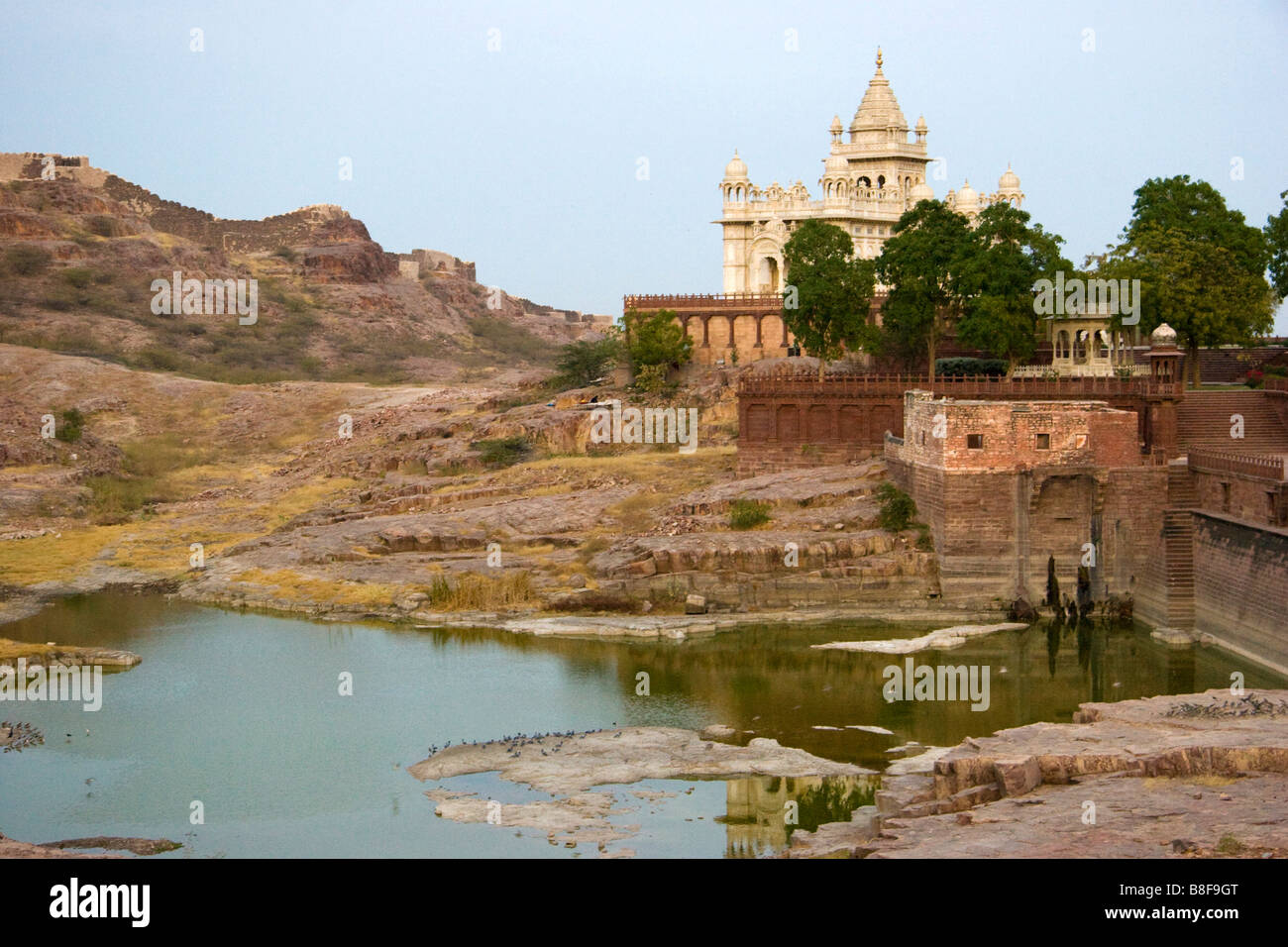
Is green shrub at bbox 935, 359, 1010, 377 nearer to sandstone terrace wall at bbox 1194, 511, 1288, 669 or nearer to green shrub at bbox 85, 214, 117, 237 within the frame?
sandstone terrace wall at bbox 1194, 511, 1288, 669

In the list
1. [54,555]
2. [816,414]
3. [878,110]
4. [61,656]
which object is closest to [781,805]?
[61,656]

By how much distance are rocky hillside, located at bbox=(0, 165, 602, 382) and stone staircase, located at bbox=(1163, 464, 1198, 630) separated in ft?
196

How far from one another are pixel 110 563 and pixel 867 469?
86.5ft

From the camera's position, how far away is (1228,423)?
6016cm

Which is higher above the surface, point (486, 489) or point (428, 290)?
point (428, 290)

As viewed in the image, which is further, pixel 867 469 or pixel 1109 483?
pixel 867 469

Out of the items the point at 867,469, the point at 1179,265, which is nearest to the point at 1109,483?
the point at 867,469

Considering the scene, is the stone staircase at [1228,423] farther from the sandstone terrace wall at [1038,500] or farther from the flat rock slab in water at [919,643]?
the flat rock slab in water at [919,643]

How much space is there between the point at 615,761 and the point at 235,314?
88329 millimetres

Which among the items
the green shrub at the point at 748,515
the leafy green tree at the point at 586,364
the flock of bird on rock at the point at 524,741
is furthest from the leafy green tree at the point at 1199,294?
the flock of bird on rock at the point at 524,741

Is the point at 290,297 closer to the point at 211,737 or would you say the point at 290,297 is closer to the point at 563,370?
the point at 563,370

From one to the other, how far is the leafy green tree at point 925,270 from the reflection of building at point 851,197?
13.4 m

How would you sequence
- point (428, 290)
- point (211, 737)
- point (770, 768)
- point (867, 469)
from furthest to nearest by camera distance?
1. point (428, 290)
2. point (867, 469)
3. point (211, 737)
4. point (770, 768)
